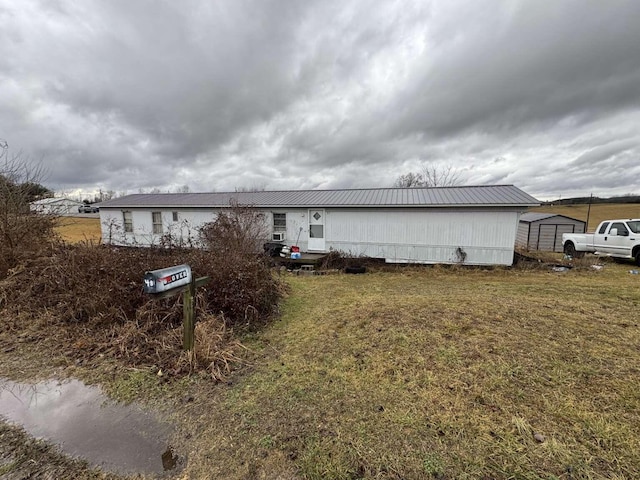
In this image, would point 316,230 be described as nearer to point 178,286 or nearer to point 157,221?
point 157,221

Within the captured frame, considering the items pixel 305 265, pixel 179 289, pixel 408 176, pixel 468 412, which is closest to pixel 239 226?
pixel 305 265

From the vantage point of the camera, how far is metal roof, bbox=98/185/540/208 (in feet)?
31.9

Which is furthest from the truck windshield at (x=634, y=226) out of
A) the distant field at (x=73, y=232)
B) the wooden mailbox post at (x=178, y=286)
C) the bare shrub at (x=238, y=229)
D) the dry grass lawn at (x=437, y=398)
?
the distant field at (x=73, y=232)

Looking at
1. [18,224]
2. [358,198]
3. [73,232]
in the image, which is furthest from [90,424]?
[73,232]

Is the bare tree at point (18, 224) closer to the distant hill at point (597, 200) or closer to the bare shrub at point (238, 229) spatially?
the bare shrub at point (238, 229)

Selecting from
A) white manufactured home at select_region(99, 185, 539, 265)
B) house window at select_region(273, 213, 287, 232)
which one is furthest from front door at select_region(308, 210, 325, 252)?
house window at select_region(273, 213, 287, 232)

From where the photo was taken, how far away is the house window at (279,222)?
474 inches

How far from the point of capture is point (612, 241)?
10.7m

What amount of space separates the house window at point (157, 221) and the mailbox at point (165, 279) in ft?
41.3

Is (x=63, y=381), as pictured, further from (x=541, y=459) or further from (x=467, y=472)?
(x=541, y=459)

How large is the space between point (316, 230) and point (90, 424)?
952 cm

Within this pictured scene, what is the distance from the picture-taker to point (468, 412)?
2387 millimetres

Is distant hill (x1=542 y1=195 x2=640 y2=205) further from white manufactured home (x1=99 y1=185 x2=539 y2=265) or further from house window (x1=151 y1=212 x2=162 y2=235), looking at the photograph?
house window (x1=151 y1=212 x2=162 y2=235)

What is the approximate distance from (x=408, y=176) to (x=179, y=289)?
3275 cm
